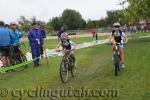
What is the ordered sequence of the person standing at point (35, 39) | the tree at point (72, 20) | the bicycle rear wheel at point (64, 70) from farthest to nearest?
1. the tree at point (72, 20)
2. the person standing at point (35, 39)
3. the bicycle rear wheel at point (64, 70)

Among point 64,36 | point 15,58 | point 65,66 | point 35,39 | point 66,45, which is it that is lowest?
point 15,58

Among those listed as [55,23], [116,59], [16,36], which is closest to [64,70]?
[116,59]

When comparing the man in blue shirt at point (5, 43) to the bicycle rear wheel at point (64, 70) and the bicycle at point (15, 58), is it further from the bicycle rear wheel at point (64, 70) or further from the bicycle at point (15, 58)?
the bicycle rear wheel at point (64, 70)

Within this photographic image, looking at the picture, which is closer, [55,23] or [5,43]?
[5,43]

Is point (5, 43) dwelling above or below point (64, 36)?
below

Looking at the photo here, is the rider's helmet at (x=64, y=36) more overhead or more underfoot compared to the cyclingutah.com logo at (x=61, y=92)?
more overhead

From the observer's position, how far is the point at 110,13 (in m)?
131

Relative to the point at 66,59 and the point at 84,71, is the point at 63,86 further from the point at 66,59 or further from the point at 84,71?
the point at 84,71

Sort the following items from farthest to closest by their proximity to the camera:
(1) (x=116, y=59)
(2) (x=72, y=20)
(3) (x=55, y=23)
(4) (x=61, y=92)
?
(2) (x=72, y=20), (3) (x=55, y=23), (1) (x=116, y=59), (4) (x=61, y=92)

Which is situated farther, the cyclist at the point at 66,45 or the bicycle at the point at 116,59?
the bicycle at the point at 116,59

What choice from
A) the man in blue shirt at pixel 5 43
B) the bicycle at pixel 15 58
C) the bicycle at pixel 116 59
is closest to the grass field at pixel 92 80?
the bicycle at pixel 116 59

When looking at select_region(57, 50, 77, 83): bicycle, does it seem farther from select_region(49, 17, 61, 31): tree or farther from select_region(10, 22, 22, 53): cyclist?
select_region(49, 17, 61, 31): tree

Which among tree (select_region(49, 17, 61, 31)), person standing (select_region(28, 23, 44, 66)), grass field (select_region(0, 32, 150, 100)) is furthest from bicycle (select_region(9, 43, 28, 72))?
tree (select_region(49, 17, 61, 31))

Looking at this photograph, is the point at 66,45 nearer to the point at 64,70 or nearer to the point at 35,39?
the point at 64,70
